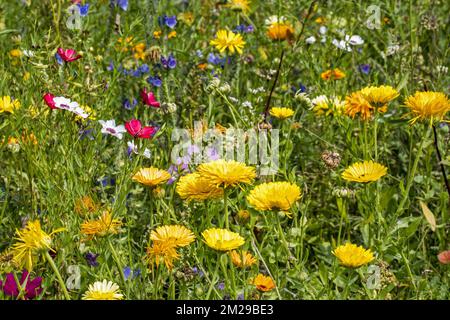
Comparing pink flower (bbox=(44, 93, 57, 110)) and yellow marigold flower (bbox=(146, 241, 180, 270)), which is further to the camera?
pink flower (bbox=(44, 93, 57, 110))

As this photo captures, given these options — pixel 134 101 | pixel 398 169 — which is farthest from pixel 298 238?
pixel 134 101

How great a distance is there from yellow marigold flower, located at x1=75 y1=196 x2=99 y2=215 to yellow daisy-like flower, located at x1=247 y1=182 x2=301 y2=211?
393mm

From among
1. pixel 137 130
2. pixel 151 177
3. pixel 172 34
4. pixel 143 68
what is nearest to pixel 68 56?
pixel 137 130

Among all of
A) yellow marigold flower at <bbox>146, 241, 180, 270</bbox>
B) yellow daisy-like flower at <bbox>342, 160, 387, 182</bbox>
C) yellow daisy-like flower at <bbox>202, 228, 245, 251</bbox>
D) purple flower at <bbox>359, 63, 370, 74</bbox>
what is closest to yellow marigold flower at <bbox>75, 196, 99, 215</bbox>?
yellow marigold flower at <bbox>146, 241, 180, 270</bbox>

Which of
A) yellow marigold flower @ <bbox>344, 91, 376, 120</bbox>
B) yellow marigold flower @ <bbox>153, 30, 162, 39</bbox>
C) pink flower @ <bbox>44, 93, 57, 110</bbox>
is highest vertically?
yellow marigold flower @ <bbox>153, 30, 162, 39</bbox>

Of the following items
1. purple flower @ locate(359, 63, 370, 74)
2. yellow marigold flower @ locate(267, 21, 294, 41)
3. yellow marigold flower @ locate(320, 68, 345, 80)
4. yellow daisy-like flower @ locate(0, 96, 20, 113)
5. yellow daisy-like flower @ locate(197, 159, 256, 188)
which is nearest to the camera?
yellow daisy-like flower @ locate(197, 159, 256, 188)

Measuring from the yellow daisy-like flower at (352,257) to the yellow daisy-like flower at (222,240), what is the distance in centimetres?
19

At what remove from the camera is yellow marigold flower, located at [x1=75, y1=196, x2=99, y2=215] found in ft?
5.69

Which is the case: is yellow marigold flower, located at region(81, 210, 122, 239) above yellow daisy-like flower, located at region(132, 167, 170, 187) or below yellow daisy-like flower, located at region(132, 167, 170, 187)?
below

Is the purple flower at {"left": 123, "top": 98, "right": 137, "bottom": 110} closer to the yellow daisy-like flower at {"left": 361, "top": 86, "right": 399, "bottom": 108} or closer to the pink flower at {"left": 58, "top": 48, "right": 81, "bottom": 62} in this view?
the pink flower at {"left": 58, "top": 48, "right": 81, "bottom": 62}
